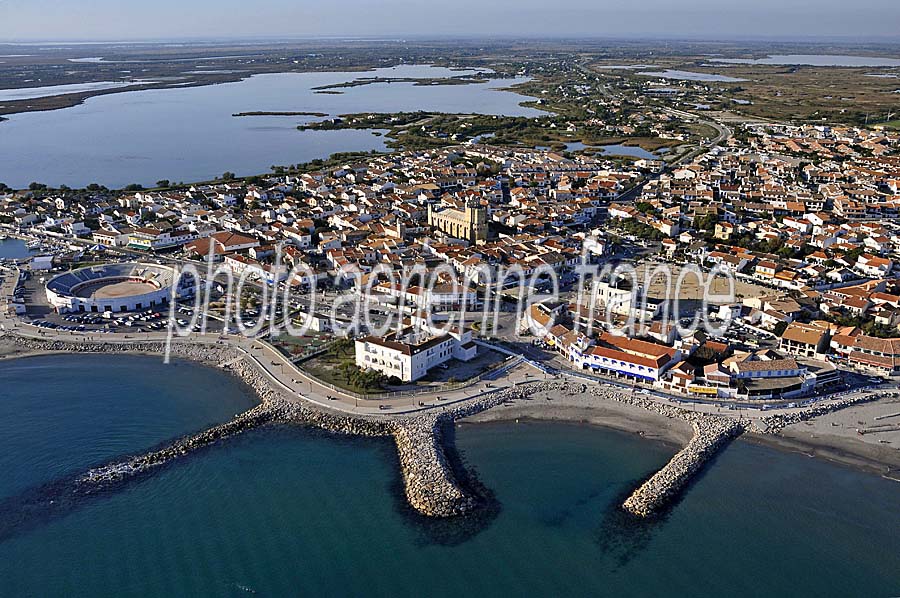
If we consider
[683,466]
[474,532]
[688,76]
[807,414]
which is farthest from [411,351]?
[688,76]

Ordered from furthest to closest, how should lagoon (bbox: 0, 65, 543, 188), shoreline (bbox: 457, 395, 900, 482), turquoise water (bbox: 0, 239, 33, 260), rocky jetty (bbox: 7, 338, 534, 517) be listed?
lagoon (bbox: 0, 65, 543, 188) → turquoise water (bbox: 0, 239, 33, 260) → shoreline (bbox: 457, 395, 900, 482) → rocky jetty (bbox: 7, 338, 534, 517)

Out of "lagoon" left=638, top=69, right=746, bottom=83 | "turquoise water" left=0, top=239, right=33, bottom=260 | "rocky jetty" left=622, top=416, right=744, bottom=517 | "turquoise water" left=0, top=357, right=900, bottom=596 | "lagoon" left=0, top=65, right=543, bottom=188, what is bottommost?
"turquoise water" left=0, top=357, right=900, bottom=596

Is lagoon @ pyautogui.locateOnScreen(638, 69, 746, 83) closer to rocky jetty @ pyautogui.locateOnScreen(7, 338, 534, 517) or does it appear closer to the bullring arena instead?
the bullring arena

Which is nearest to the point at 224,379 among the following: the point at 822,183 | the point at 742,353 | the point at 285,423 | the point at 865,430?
the point at 285,423

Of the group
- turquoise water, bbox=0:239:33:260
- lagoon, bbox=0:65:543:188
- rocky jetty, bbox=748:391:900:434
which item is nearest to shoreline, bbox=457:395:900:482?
rocky jetty, bbox=748:391:900:434

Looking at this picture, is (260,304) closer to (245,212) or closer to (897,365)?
(245,212)

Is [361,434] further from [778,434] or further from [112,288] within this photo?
[112,288]
